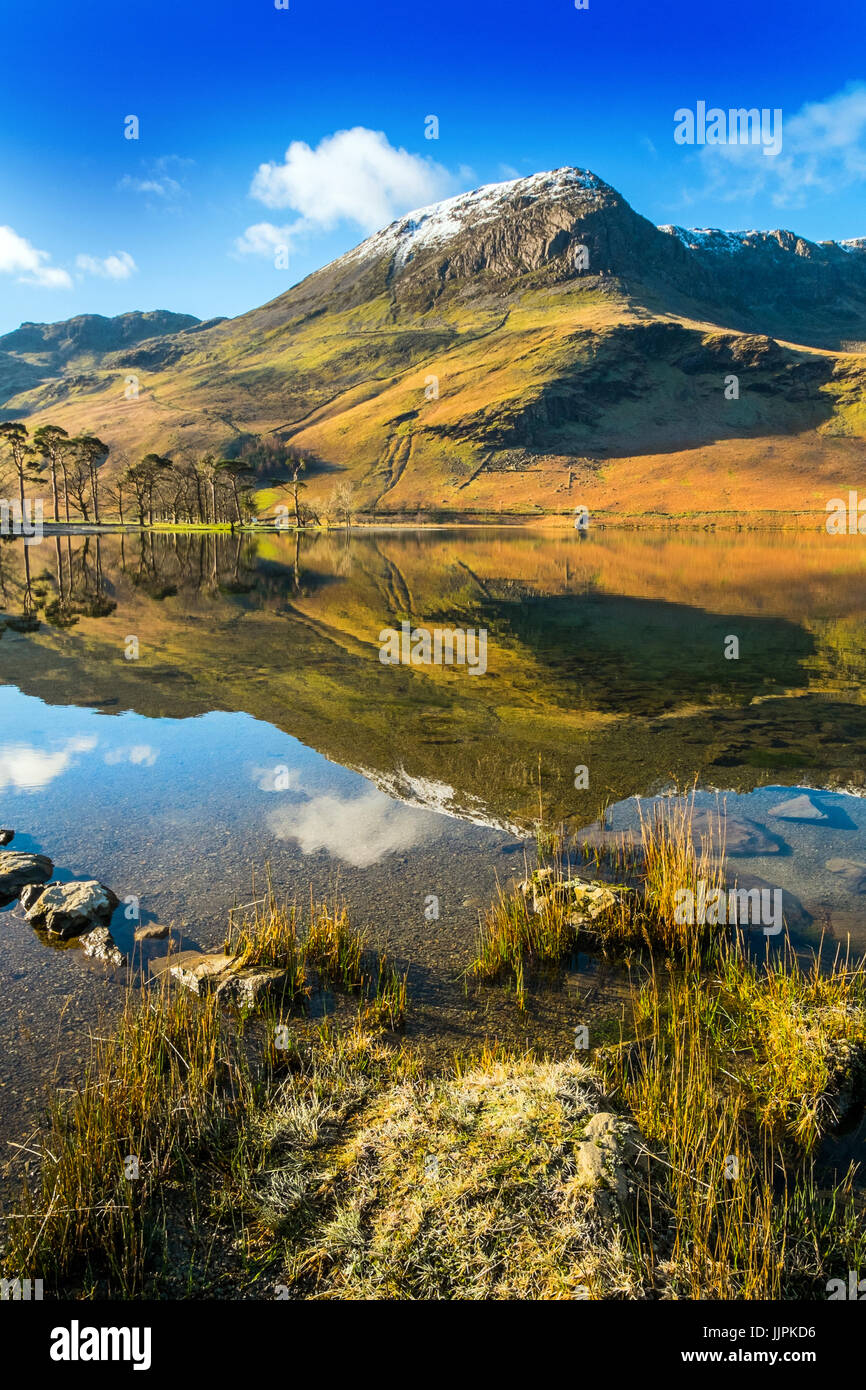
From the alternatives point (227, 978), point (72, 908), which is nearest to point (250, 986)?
point (227, 978)

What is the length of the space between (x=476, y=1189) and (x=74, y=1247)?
96.3 inches

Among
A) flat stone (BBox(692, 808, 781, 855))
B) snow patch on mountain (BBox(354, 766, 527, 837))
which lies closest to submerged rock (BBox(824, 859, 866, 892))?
flat stone (BBox(692, 808, 781, 855))

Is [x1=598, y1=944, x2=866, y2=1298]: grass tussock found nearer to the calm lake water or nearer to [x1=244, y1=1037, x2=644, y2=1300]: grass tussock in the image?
[x1=244, y1=1037, x2=644, y2=1300]: grass tussock

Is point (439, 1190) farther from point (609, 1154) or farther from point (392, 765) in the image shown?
point (392, 765)

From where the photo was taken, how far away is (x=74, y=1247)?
14.0ft

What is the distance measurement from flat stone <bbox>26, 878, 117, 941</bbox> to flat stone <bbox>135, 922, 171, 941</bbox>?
0.50 m

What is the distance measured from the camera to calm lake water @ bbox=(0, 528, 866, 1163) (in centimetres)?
784

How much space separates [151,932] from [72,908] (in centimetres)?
101

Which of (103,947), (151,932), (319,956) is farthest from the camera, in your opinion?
(151,932)

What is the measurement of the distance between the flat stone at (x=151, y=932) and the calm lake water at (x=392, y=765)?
0.52 feet

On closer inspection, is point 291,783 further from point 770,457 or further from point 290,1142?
point 770,457

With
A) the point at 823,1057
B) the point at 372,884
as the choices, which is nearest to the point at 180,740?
the point at 372,884

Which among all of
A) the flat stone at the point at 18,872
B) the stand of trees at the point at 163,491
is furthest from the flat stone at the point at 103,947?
the stand of trees at the point at 163,491

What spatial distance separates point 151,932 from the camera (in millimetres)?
8211
